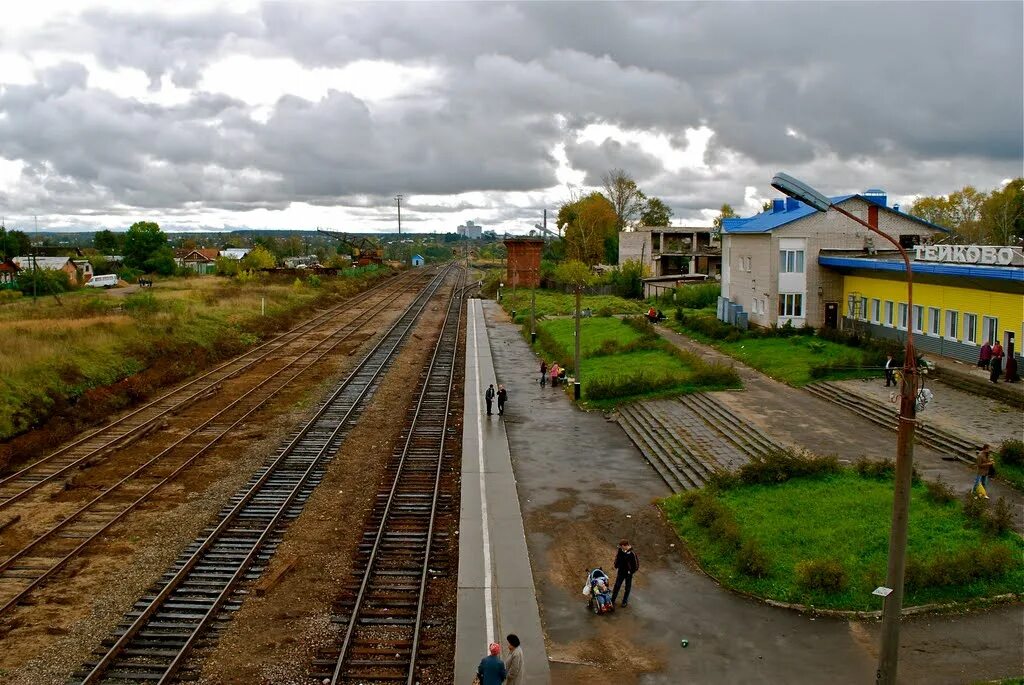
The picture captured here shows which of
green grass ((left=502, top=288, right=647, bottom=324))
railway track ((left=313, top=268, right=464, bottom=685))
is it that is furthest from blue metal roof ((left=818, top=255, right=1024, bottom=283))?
green grass ((left=502, top=288, right=647, bottom=324))

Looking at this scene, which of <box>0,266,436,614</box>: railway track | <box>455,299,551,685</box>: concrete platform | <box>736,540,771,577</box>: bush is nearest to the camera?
<box>455,299,551,685</box>: concrete platform

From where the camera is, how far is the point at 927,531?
15922 millimetres

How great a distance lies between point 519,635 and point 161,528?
8834 mm

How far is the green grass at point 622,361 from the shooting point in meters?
31.2

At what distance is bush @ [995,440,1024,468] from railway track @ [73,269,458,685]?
632 inches

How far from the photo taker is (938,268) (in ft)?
102

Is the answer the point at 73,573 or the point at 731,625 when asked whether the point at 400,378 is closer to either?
the point at 73,573

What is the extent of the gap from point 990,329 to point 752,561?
19.5m

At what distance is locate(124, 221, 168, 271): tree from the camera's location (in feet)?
357

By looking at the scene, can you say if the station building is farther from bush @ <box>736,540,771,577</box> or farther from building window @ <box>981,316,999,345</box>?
bush @ <box>736,540,771,577</box>

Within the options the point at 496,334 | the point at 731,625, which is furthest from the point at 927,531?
the point at 496,334

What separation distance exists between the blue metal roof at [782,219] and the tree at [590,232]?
195ft

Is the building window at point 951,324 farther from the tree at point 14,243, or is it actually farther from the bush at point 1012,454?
the tree at point 14,243

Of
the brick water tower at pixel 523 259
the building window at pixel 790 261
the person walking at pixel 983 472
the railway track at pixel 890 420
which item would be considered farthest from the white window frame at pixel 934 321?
the brick water tower at pixel 523 259
